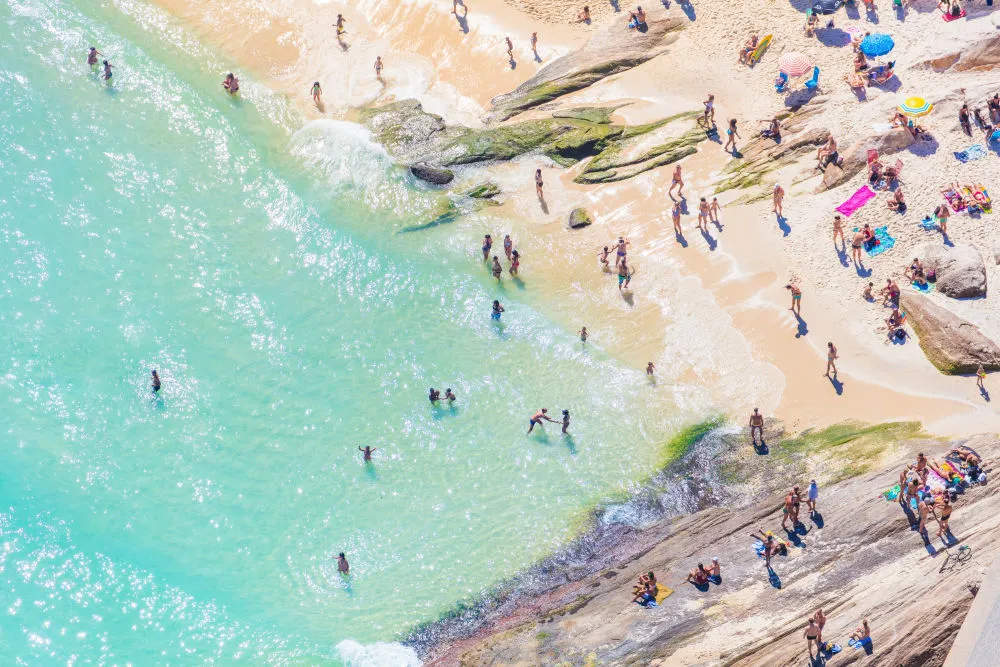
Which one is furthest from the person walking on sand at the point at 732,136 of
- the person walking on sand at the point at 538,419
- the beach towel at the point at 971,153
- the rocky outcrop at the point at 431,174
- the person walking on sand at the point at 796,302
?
the person walking on sand at the point at 538,419

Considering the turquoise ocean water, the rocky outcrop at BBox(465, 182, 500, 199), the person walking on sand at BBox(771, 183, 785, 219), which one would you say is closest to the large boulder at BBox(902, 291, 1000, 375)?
the person walking on sand at BBox(771, 183, 785, 219)

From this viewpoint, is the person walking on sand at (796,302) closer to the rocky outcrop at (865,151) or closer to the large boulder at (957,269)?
the large boulder at (957,269)

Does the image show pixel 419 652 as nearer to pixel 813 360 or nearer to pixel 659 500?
pixel 659 500

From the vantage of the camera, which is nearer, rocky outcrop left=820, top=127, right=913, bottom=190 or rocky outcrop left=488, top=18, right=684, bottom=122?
rocky outcrop left=820, top=127, right=913, bottom=190

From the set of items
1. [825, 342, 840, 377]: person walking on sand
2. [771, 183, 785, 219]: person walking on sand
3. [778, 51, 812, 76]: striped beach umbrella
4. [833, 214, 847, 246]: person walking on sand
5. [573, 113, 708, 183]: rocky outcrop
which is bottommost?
[825, 342, 840, 377]: person walking on sand

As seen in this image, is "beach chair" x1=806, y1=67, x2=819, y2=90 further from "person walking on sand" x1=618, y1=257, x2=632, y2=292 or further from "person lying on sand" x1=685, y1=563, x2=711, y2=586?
"person lying on sand" x1=685, y1=563, x2=711, y2=586

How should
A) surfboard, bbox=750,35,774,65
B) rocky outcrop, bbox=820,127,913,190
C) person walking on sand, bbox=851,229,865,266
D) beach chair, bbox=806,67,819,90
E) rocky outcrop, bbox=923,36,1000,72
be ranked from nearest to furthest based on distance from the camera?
person walking on sand, bbox=851,229,865,266, rocky outcrop, bbox=820,127,913,190, rocky outcrop, bbox=923,36,1000,72, beach chair, bbox=806,67,819,90, surfboard, bbox=750,35,774,65

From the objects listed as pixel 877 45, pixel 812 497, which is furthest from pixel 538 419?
pixel 877 45
